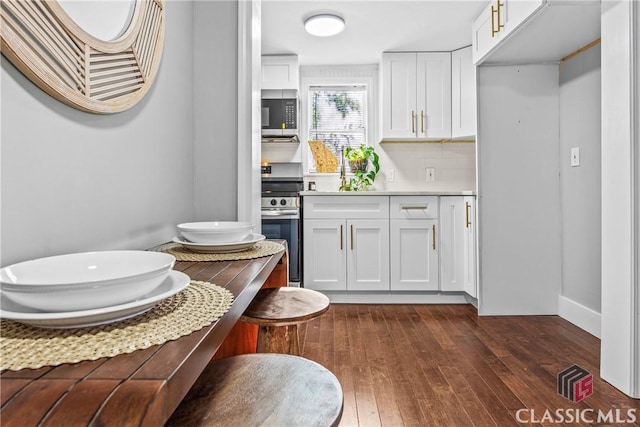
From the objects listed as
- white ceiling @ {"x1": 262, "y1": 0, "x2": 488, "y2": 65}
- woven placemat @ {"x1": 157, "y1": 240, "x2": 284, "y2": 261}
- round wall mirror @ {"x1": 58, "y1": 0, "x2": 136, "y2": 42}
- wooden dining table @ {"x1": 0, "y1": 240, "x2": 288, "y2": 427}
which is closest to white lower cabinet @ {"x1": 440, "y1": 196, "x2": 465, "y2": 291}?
white ceiling @ {"x1": 262, "y1": 0, "x2": 488, "y2": 65}

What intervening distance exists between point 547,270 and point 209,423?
2851 millimetres

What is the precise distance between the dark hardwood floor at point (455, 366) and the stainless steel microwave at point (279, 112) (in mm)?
1706

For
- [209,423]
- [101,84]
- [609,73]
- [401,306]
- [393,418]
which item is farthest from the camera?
[401,306]

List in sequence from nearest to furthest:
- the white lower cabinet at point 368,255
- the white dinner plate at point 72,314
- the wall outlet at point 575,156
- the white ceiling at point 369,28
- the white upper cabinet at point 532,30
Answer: the white dinner plate at point 72,314, the white upper cabinet at point 532,30, the wall outlet at point 575,156, the white ceiling at point 369,28, the white lower cabinet at point 368,255

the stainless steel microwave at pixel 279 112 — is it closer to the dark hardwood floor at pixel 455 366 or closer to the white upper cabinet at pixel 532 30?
the white upper cabinet at pixel 532 30

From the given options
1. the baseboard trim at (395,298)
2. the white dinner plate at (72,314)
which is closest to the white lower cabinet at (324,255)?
the baseboard trim at (395,298)

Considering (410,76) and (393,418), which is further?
(410,76)

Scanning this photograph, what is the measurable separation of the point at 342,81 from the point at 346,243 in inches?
70.3

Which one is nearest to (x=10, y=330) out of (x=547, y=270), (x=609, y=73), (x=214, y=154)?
(x=214, y=154)

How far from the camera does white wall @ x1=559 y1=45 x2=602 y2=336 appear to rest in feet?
7.72

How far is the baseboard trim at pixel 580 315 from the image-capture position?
91.5 inches

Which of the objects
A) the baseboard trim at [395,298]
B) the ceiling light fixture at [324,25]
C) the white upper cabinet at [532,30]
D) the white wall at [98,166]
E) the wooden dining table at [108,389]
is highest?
the ceiling light fixture at [324,25]

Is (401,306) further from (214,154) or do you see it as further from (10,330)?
(10,330)

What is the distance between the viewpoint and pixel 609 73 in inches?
66.0
